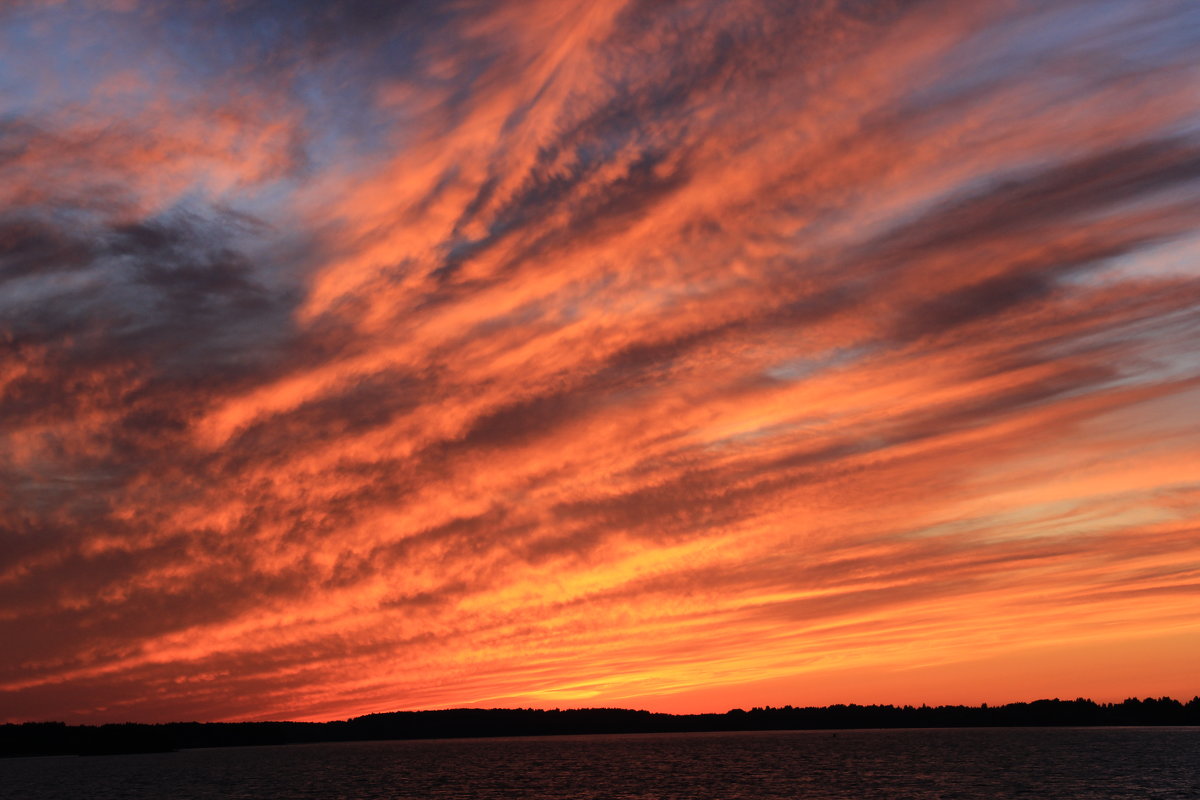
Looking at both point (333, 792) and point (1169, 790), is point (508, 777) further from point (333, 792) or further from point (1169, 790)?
point (1169, 790)

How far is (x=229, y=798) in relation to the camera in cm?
15000

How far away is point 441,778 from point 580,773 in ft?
90.5

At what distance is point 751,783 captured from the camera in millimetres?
148500

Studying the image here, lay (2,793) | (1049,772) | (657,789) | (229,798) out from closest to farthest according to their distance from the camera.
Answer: (657,789), (229,798), (1049,772), (2,793)

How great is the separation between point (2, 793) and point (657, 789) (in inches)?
5207

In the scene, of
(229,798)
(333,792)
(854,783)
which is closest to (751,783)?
(854,783)

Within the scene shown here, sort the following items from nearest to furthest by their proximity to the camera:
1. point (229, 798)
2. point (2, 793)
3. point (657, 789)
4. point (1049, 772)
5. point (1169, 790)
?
point (1169, 790) → point (657, 789) → point (229, 798) → point (1049, 772) → point (2, 793)

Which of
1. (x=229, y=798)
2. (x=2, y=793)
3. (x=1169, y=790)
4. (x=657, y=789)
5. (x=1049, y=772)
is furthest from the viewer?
(x=2, y=793)

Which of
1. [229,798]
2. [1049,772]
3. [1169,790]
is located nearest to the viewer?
[1169,790]

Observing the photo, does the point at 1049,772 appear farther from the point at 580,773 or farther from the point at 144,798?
the point at 144,798

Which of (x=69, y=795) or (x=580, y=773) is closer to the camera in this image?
(x=69, y=795)

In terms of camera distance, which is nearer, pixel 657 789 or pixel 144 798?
pixel 657 789

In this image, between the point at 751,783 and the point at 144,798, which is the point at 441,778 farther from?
the point at 751,783

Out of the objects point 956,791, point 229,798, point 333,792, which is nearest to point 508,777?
point 333,792
